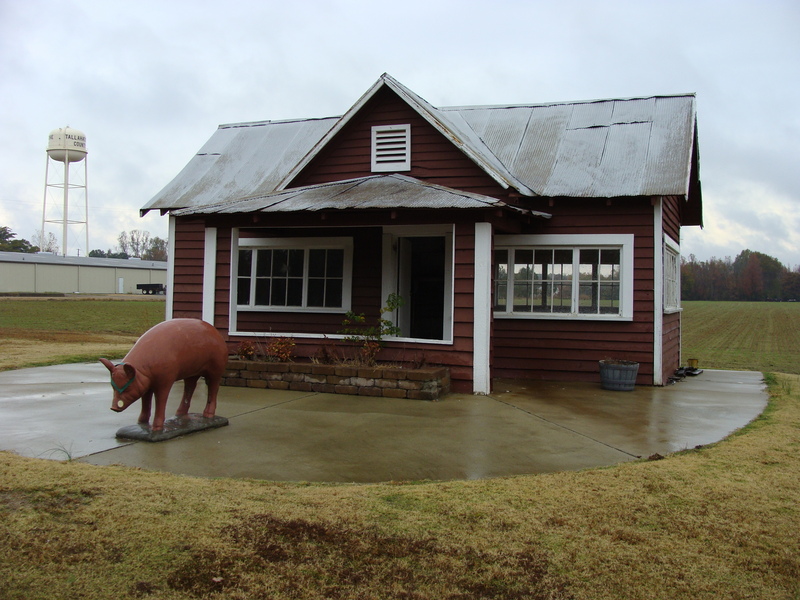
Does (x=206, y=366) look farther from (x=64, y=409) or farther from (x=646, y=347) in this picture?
(x=646, y=347)

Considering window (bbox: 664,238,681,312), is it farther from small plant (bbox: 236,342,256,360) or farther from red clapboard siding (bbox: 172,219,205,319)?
red clapboard siding (bbox: 172,219,205,319)

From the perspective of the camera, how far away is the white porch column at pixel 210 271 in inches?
429

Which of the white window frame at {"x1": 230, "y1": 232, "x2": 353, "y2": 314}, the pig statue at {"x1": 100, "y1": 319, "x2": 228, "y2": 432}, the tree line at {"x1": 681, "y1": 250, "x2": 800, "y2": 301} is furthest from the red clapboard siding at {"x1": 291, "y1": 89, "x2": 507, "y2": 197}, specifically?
the tree line at {"x1": 681, "y1": 250, "x2": 800, "y2": 301}

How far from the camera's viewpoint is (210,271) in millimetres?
10945

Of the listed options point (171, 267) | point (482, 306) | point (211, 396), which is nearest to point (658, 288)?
point (482, 306)

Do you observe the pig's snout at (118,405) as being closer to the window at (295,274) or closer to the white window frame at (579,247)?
the window at (295,274)

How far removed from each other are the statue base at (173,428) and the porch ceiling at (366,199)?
143 inches

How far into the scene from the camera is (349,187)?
10938 millimetres

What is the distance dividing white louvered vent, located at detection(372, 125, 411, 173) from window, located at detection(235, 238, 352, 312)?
162 cm

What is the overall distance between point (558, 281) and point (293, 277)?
16.1 ft

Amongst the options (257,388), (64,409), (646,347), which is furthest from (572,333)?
(64,409)

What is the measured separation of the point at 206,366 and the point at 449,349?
12.4 ft

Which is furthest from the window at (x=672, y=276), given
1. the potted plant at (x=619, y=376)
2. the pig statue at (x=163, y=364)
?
the pig statue at (x=163, y=364)

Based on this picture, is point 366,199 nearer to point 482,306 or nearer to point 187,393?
point 482,306
